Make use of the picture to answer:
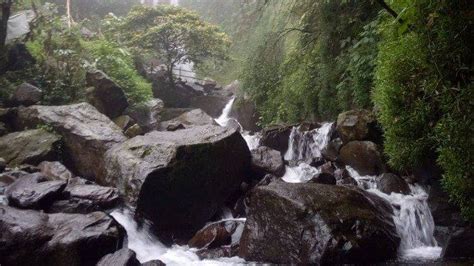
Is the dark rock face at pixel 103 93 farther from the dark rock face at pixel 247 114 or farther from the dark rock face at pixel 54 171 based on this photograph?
the dark rock face at pixel 247 114

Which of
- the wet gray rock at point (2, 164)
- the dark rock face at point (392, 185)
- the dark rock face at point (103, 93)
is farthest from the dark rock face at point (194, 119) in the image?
the dark rock face at point (392, 185)

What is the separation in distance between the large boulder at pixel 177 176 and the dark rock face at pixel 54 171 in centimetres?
96

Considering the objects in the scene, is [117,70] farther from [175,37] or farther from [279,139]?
[279,139]

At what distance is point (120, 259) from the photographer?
4.98 metres

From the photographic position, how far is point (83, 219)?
5.46m

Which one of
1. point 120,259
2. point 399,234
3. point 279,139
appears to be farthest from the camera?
point 279,139

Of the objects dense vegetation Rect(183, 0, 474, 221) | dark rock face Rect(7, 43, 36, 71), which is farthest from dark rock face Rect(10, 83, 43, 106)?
dense vegetation Rect(183, 0, 474, 221)

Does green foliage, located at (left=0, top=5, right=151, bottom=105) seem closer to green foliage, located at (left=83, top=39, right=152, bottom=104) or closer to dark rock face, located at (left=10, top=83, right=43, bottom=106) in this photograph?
green foliage, located at (left=83, top=39, right=152, bottom=104)

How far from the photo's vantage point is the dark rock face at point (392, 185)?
22.6 feet

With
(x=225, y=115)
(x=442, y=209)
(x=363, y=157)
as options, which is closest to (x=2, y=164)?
(x=363, y=157)

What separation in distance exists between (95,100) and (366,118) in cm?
749

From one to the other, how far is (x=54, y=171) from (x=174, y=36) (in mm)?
10274

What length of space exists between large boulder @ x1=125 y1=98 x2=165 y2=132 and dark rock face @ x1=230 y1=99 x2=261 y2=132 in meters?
3.37

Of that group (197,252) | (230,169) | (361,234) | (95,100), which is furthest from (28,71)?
(361,234)
